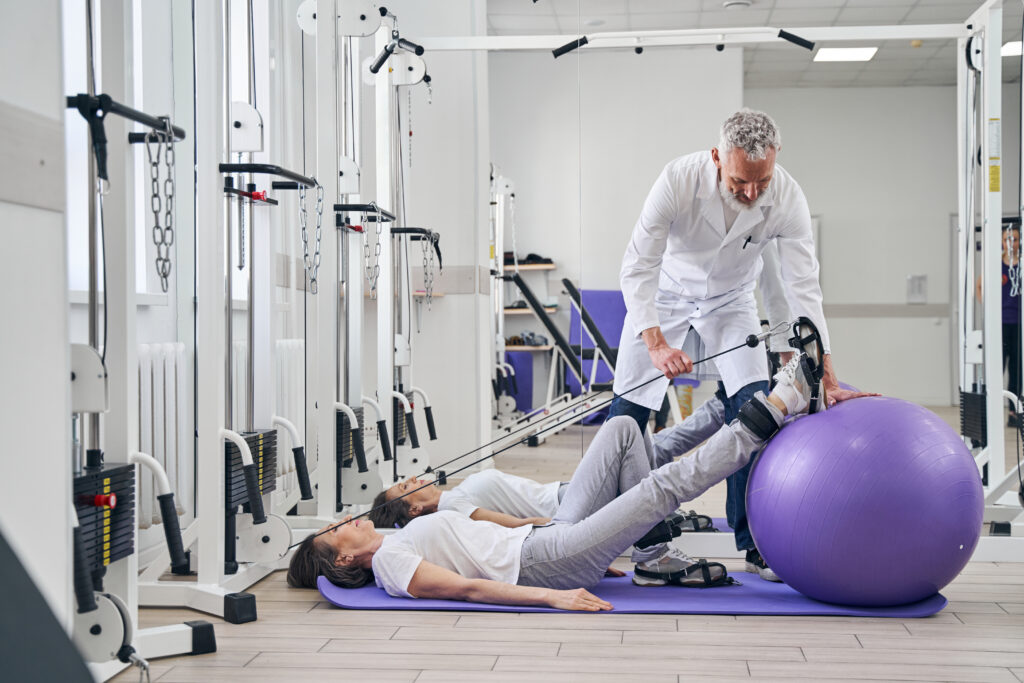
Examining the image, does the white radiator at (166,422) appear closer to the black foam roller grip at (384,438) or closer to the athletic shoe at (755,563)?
the black foam roller grip at (384,438)

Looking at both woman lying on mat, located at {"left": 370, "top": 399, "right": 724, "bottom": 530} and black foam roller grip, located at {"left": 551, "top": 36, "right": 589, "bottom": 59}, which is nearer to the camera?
woman lying on mat, located at {"left": 370, "top": 399, "right": 724, "bottom": 530}

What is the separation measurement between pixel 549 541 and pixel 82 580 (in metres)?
1.15

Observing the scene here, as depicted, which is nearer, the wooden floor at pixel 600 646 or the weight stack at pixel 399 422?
the wooden floor at pixel 600 646

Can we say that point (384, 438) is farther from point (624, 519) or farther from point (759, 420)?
point (759, 420)

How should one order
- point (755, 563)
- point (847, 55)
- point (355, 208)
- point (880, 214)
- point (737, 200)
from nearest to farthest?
point (737, 200), point (755, 563), point (355, 208), point (847, 55), point (880, 214)

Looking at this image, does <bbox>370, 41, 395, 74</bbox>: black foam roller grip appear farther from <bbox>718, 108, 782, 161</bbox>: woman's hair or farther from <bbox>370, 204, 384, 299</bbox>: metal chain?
<bbox>718, 108, 782, 161</bbox>: woman's hair

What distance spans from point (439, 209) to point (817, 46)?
170 centimetres

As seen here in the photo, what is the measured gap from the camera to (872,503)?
218 centimetres

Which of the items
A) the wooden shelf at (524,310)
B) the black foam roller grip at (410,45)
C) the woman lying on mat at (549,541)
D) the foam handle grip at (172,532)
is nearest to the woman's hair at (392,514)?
the woman lying on mat at (549,541)

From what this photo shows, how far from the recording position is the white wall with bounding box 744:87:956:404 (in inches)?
260

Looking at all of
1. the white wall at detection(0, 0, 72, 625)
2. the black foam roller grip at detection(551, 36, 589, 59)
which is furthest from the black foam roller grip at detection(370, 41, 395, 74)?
the white wall at detection(0, 0, 72, 625)

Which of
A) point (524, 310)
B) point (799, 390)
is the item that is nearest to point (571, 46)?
point (524, 310)

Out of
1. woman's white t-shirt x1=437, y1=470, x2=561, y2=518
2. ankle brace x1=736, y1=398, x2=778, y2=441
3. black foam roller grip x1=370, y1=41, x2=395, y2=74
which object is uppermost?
black foam roller grip x1=370, y1=41, x2=395, y2=74

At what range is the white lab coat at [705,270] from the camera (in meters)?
2.72
